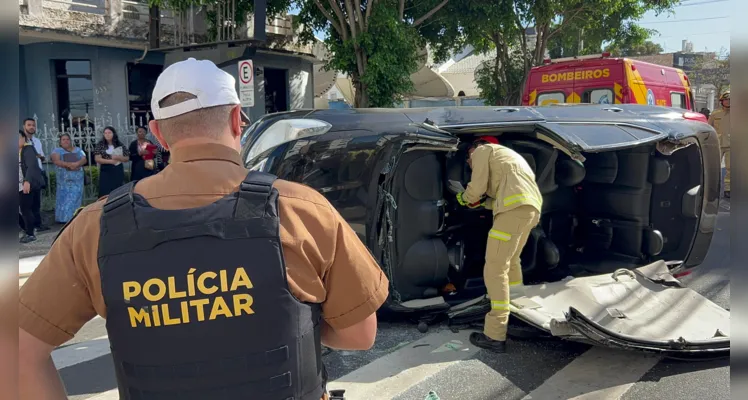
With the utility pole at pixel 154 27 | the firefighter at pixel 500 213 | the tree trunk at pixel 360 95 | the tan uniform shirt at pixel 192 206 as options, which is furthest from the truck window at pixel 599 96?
the utility pole at pixel 154 27

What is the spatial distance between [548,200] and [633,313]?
127 centimetres

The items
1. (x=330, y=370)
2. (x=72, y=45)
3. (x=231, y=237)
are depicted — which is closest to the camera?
(x=231, y=237)

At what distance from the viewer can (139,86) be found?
46.7 ft

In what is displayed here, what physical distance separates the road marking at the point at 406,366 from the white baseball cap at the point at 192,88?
230cm

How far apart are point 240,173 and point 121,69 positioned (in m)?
13.7

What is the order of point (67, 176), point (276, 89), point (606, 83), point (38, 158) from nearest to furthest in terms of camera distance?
point (38, 158)
point (67, 176)
point (606, 83)
point (276, 89)

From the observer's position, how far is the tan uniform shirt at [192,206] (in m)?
1.39

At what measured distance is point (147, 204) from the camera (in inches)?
54.0

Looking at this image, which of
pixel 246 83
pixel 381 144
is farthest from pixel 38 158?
pixel 381 144

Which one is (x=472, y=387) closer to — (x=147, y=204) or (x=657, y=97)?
(x=147, y=204)

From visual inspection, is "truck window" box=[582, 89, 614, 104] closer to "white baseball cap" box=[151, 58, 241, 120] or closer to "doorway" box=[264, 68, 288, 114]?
"white baseball cap" box=[151, 58, 241, 120]

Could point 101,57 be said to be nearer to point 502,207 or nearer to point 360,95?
point 360,95

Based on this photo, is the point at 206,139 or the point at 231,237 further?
the point at 206,139

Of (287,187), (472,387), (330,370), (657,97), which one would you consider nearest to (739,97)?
(287,187)
